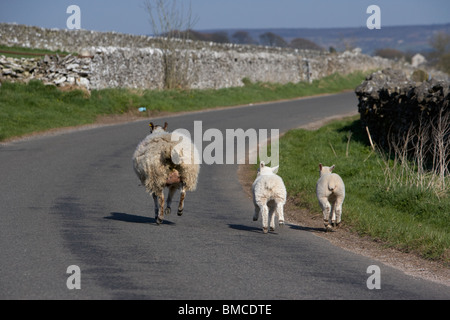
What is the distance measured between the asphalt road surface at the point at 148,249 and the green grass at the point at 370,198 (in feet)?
3.39

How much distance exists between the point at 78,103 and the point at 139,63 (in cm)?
603

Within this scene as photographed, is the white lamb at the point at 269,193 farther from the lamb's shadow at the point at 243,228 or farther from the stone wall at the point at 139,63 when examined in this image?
the stone wall at the point at 139,63

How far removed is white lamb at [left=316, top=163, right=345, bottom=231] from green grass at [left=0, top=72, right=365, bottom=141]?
1316 centimetres

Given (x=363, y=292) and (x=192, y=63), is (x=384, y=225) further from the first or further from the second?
(x=192, y=63)

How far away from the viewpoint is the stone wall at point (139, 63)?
28500mm

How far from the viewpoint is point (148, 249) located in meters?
8.59

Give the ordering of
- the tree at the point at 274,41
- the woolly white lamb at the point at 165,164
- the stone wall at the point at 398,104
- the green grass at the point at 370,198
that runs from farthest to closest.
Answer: the tree at the point at 274,41
the stone wall at the point at 398,104
the woolly white lamb at the point at 165,164
the green grass at the point at 370,198

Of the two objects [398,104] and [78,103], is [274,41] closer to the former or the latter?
[78,103]

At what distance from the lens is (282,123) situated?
2588 centimetres

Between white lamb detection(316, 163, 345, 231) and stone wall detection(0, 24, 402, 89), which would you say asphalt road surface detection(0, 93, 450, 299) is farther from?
stone wall detection(0, 24, 402, 89)

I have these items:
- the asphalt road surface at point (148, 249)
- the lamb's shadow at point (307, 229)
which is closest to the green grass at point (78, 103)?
the asphalt road surface at point (148, 249)

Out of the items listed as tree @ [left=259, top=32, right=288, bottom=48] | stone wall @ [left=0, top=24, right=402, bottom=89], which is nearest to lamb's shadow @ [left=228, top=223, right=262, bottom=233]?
stone wall @ [left=0, top=24, right=402, bottom=89]

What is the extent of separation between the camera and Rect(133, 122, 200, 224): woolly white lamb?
34.0ft

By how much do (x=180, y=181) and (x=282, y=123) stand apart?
51.1 ft
